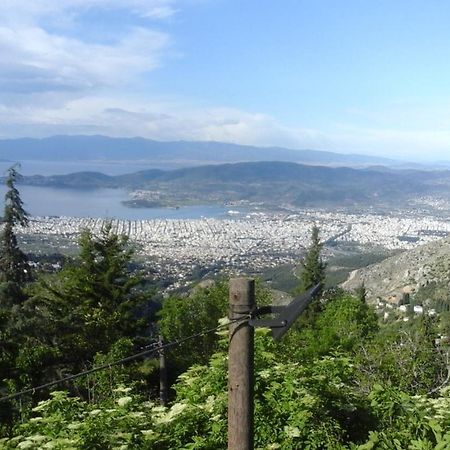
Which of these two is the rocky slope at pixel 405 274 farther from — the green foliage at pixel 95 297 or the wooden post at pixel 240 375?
the wooden post at pixel 240 375

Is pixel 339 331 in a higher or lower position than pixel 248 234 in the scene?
higher

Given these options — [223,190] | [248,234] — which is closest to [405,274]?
[248,234]

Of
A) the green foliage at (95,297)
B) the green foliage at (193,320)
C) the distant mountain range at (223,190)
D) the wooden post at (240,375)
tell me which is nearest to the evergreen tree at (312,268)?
the green foliage at (193,320)

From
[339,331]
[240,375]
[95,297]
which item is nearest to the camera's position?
[240,375]

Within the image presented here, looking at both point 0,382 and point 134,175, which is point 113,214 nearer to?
point 134,175

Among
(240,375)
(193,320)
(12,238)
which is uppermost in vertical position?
(240,375)

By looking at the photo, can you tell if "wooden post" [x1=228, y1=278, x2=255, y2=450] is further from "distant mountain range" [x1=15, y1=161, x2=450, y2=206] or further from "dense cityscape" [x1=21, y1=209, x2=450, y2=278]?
"distant mountain range" [x1=15, y1=161, x2=450, y2=206]

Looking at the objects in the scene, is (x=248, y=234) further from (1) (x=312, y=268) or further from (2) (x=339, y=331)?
(2) (x=339, y=331)

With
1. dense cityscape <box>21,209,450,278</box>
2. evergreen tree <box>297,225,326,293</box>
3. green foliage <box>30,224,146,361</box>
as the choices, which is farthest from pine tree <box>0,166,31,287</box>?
dense cityscape <box>21,209,450,278</box>
